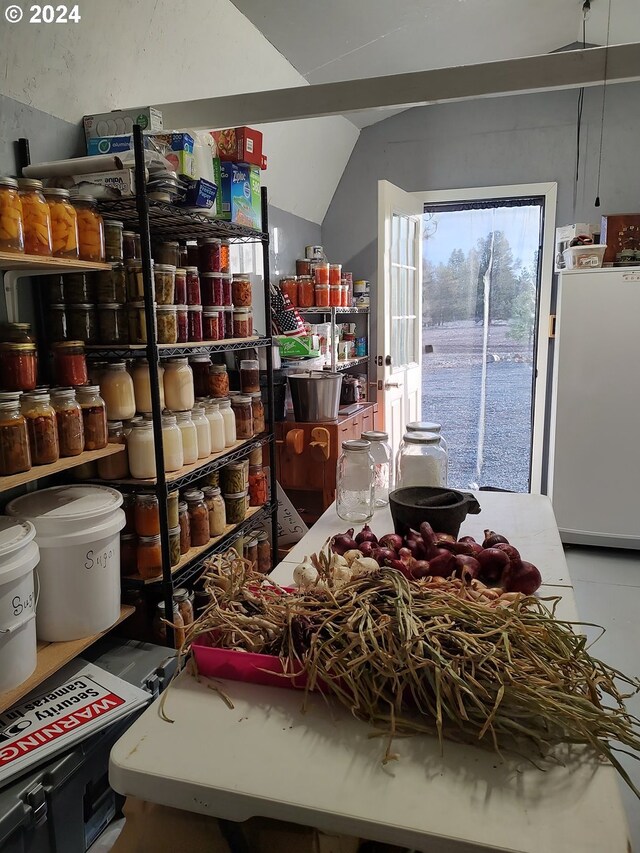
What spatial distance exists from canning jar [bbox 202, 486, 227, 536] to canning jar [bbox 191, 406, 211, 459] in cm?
15

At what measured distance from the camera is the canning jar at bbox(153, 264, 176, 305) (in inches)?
78.2

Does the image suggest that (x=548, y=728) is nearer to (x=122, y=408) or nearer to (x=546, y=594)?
(x=546, y=594)

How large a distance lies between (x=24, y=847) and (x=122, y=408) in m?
1.13

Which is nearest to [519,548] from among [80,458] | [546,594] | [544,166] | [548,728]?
[546,594]

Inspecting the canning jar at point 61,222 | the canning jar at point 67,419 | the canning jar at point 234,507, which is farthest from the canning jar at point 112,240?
the canning jar at point 234,507

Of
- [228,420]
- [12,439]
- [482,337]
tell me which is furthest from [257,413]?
[482,337]

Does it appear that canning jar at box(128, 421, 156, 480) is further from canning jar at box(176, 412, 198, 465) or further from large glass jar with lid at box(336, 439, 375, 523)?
large glass jar with lid at box(336, 439, 375, 523)

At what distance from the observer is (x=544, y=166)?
13.8 feet

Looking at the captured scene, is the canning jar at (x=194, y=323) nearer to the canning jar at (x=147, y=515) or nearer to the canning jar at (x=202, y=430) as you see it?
the canning jar at (x=202, y=430)

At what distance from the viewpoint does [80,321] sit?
1.92 m

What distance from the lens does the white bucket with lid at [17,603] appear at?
1396 mm

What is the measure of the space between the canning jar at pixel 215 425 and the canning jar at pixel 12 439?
2.78 feet

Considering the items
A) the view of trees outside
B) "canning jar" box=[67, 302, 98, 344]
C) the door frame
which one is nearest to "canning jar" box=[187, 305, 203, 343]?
"canning jar" box=[67, 302, 98, 344]

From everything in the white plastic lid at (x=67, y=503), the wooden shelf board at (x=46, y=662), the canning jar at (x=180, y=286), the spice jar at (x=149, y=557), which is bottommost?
the wooden shelf board at (x=46, y=662)
